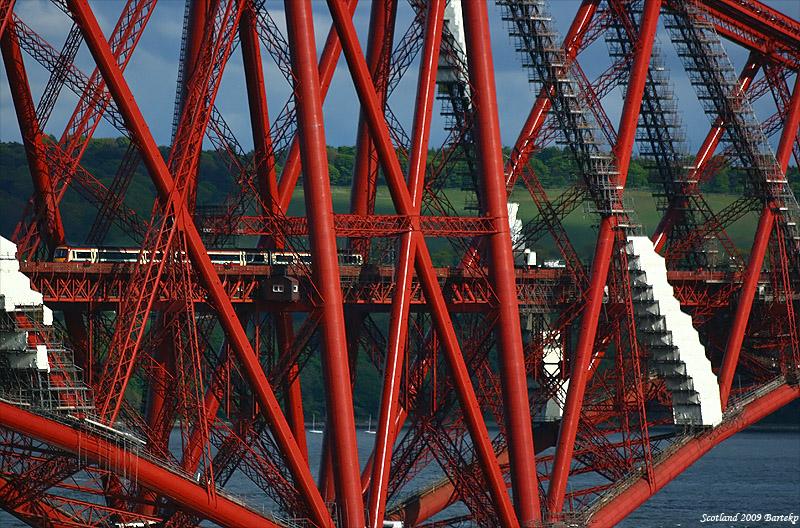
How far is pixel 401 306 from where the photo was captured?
1925 inches

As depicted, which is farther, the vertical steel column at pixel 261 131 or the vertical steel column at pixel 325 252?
the vertical steel column at pixel 261 131

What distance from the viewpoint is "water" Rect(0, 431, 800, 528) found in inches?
3575

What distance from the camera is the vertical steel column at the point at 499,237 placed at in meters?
50.6

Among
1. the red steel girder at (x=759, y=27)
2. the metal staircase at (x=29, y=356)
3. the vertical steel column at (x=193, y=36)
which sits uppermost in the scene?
the red steel girder at (x=759, y=27)

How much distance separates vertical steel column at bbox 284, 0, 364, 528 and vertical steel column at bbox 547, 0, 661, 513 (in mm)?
10283

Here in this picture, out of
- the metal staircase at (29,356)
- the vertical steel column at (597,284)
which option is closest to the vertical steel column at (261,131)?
the vertical steel column at (597,284)

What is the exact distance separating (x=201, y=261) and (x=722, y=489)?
236 feet

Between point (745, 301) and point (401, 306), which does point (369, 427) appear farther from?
point (401, 306)

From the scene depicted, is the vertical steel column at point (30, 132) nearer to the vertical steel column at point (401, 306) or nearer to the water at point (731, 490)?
the vertical steel column at point (401, 306)

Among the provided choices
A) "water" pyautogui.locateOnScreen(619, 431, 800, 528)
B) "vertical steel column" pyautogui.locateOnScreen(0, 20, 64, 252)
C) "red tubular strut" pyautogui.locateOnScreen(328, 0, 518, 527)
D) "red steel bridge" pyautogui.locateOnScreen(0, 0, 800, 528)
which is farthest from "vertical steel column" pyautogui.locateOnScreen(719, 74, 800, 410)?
"vertical steel column" pyautogui.locateOnScreen(0, 20, 64, 252)

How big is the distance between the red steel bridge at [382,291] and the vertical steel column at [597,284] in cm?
8

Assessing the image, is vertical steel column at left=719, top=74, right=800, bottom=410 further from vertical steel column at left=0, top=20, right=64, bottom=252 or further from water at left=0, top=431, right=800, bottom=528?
vertical steel column at left=0, top=20, right=64, bottom=252

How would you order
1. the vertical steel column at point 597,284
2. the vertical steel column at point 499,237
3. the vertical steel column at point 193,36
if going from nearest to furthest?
the vertical steel column at point 499,237
the vertical steel column at point 193,36
the vertical steel column at point 597,284

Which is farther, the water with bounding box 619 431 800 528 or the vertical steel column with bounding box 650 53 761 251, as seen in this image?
the water with bounding box 619 431 800 528
